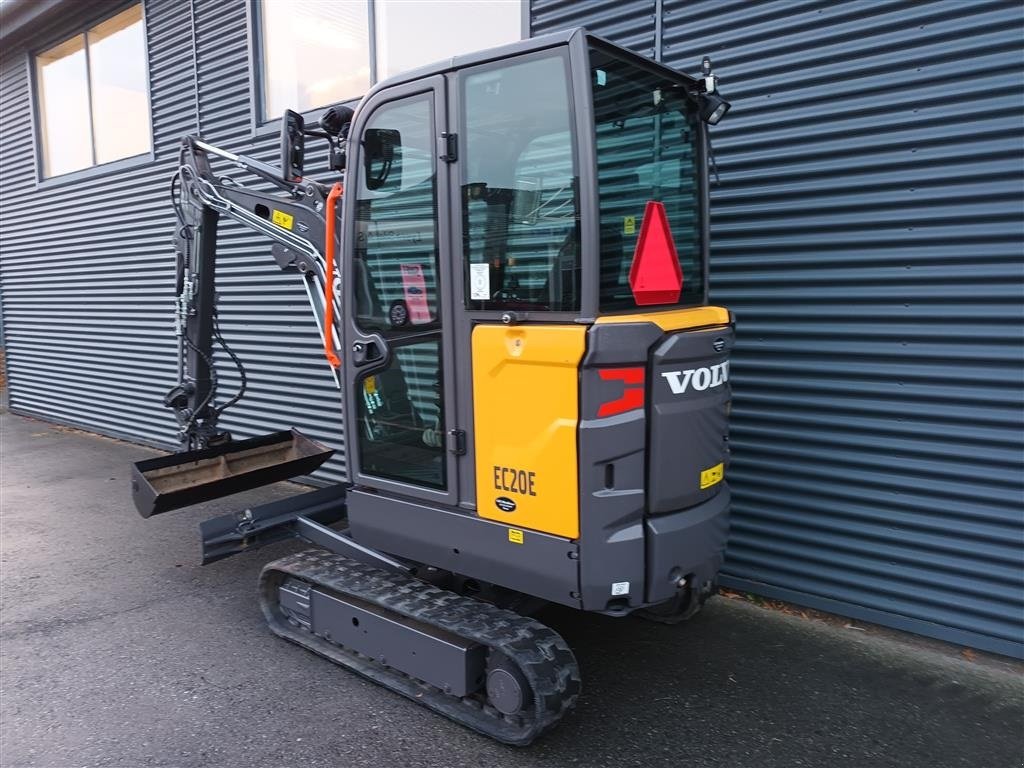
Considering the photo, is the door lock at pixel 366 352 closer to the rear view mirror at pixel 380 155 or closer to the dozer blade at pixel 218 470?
the rear view mirror at pixel 380 155

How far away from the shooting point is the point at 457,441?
313cm

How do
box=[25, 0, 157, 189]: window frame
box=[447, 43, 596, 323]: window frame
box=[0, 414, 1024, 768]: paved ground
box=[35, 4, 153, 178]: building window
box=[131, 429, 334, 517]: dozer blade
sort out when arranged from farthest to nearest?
box=[35, 4, 153, 178]: building window → box=[25, 0, 157, 189]: window frame → box=[131, 429, 334, 517]: dozer blade → box=[0, 414, 1024, 768]: paved ground → box=[447, 43, 596, 323]: window frame

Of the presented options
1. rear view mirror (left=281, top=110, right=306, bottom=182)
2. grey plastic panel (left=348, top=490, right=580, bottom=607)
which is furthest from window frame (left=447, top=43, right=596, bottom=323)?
rear view mirror (left=281, top=110, right=306, bottom=182)

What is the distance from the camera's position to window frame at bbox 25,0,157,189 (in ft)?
27.7

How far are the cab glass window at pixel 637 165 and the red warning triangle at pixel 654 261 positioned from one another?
0.04 meters

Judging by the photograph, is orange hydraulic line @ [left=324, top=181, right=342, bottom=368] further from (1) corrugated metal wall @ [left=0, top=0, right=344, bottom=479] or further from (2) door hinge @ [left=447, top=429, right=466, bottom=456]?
(1) corrugated metal wall @ [left=0, top=0, right=344, bottom=479]

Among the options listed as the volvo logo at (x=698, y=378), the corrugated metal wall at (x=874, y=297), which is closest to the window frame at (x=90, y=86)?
the corrugated metal wall at (x=874, y=297)

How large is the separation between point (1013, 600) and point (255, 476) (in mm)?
4268

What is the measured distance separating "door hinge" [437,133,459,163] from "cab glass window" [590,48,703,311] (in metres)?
0.63

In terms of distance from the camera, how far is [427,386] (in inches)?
128

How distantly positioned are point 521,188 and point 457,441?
110cm

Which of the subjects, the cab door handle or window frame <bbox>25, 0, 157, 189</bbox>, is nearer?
the cab door handle

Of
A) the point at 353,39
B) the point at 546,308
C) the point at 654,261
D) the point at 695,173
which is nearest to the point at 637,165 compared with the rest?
the point at 654,261

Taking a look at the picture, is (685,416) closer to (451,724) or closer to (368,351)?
(368,351)
